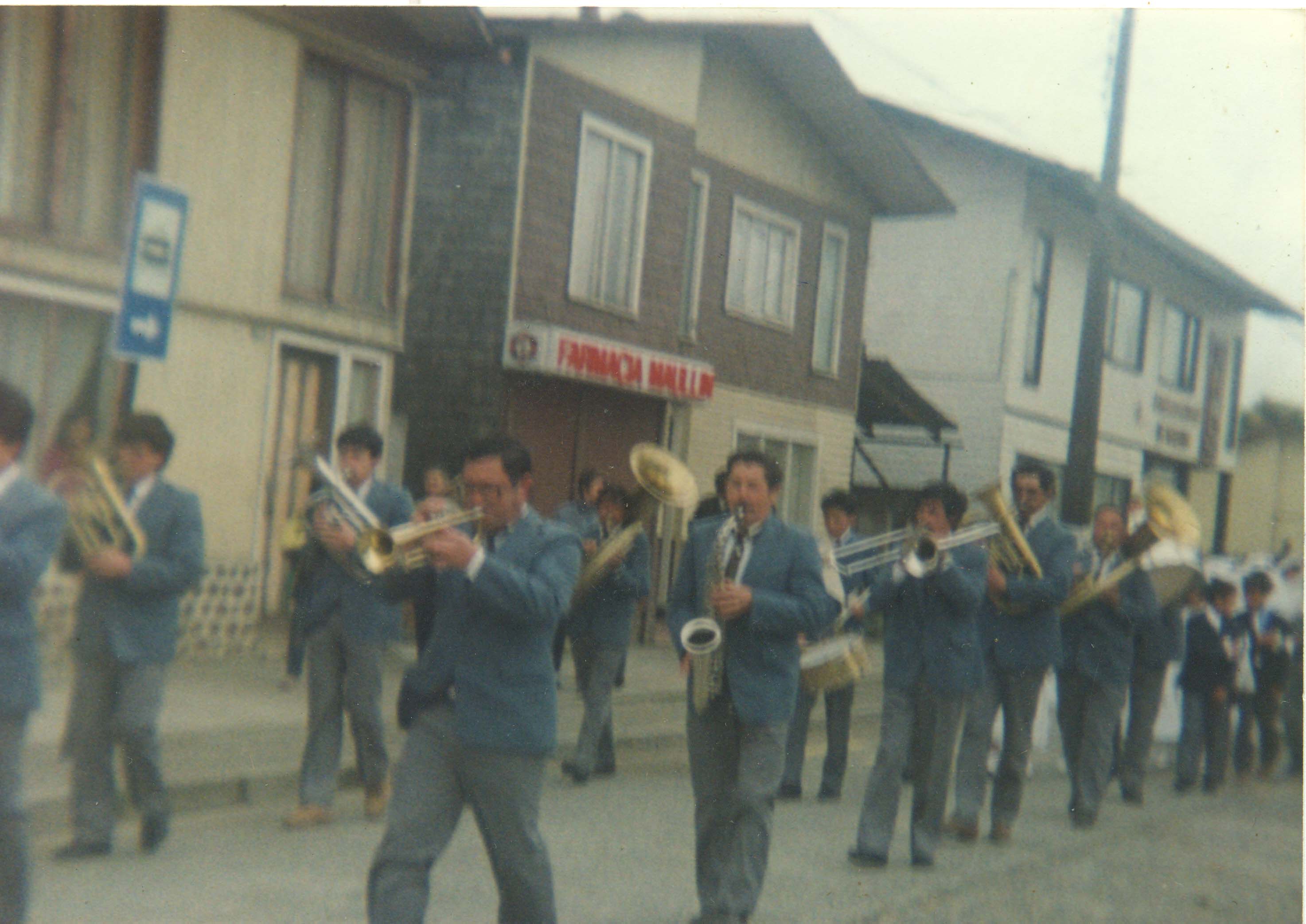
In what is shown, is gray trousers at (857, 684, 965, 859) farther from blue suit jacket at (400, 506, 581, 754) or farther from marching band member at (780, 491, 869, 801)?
blue suit jacket at (400, 506, 581, 754)

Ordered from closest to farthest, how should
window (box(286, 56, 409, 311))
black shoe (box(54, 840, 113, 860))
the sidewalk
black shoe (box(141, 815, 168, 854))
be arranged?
black shoe (box(54, 840, 113, 860))
black shoe (box(141, 815, 168, 854))
the sidewalk
window (box(286, 56, 409, 311))

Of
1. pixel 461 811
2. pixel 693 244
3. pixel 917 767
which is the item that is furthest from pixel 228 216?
pixel 461 811

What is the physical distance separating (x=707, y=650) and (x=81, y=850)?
2.79 meters

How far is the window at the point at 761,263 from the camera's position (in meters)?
16.8

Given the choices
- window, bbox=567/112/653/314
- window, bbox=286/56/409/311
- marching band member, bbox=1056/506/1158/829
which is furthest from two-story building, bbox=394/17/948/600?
marching band member, bbox=1056/506/1158/829

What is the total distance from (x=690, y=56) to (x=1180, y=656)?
336 inches

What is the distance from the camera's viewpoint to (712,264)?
667 inches

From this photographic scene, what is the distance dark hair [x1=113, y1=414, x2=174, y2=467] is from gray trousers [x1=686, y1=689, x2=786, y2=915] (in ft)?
8.08

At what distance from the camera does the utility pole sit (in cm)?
1098

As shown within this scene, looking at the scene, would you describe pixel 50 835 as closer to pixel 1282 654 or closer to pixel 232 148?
pixel 232 148

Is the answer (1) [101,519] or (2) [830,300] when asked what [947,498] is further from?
(2) [830,300]

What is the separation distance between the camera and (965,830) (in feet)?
27.0

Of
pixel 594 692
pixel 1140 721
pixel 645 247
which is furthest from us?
pixel 645 247

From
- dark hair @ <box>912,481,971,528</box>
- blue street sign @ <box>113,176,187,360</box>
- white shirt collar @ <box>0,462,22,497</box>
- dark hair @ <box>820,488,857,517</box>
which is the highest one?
blue street sign @ <box>113,176,187,360</box>
